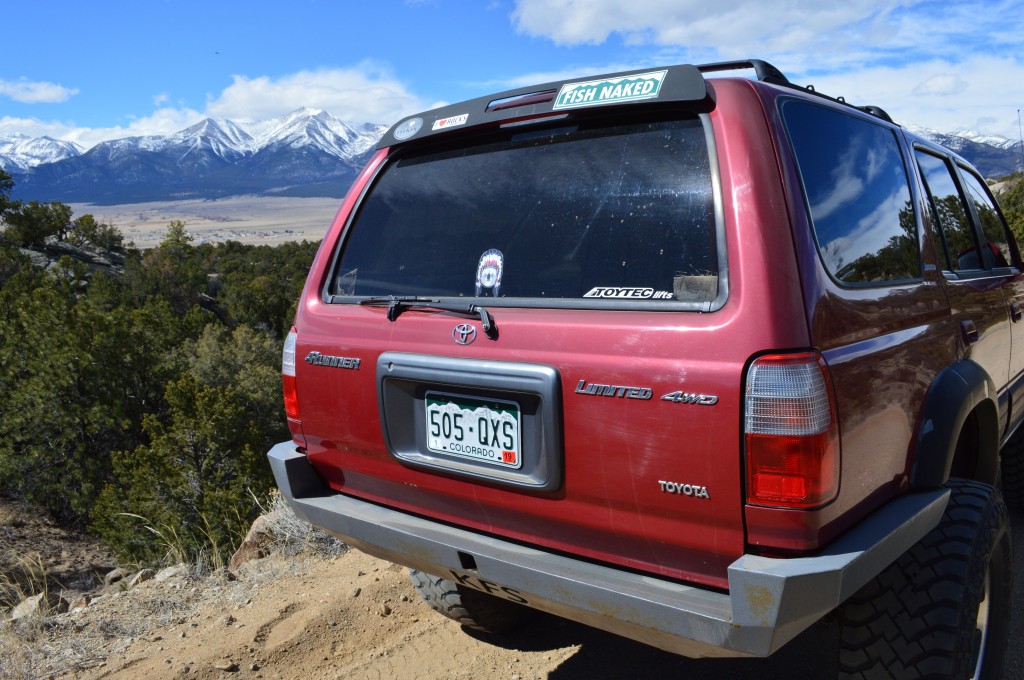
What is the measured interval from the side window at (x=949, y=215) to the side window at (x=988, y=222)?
6.8 inches

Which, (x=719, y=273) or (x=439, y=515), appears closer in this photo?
(x=719, y=273)

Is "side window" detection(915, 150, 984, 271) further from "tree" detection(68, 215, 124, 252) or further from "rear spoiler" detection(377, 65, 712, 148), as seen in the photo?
"tree" detection(68, 215, 124, 252)

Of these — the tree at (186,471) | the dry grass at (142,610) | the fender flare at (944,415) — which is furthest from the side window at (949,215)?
the tree at (186,471)

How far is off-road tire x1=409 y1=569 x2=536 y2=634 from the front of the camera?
3.38 m

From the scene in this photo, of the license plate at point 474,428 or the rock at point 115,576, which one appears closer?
the license plate at point 474,428

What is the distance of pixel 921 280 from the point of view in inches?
108

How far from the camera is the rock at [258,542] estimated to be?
516 centimetres

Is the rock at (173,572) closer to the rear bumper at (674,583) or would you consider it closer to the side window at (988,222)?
the rear bumper at (674,583)

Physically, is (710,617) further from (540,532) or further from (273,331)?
(273,331)

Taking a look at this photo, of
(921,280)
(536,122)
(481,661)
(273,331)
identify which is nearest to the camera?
(536,122)

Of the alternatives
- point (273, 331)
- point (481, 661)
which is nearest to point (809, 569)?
point (481, 661)

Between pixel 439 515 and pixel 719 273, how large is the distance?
49.0 inches

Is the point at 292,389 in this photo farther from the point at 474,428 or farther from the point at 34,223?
the point at 34,223

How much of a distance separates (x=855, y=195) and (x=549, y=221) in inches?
37.1
